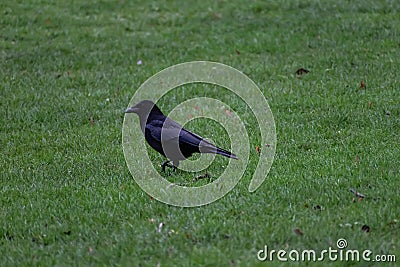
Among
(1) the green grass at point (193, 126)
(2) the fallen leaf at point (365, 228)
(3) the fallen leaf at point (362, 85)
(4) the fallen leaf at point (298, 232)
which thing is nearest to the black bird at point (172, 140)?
(1) the green grass at point (193, 126)

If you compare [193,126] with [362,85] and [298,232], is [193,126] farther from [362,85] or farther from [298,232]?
[298,232]

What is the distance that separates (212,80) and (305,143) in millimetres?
3220

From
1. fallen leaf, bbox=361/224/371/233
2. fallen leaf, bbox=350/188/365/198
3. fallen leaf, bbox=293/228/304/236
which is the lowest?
fallen leaf, bbox=350/188/365/198

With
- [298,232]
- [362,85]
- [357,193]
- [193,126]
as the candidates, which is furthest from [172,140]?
[362,85]

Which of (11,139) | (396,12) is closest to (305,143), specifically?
(11,139)

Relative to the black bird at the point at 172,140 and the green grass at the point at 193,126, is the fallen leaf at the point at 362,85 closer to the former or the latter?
the green grass at the point at 193,126

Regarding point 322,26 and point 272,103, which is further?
point 322,26

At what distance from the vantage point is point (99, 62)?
11914 mm

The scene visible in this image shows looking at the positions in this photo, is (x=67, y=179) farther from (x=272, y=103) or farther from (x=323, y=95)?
(x=323, y=95)

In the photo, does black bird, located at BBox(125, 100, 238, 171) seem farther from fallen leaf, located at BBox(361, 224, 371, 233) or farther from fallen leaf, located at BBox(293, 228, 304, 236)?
fallen leaf, located at BBox(361, 224, 371, 233)

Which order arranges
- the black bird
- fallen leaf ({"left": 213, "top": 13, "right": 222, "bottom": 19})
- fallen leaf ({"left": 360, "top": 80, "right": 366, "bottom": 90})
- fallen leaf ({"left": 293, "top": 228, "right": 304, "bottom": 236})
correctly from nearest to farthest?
fallen leaf ({"left": 293, "top": 228, "right": 304, "bottom": 236})
the black bird
fallen leaf ({"left": 360, "top": 80, "right": 366, "bottom": 90})
fallen leaf ({"left": 213, "top": 13, "right": 222, "bottom": 19})

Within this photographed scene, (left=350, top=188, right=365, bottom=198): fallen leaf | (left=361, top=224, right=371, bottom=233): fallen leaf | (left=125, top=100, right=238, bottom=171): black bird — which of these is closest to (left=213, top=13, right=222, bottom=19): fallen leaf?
(left=125, top=100, right=238, bottom=171): black bird

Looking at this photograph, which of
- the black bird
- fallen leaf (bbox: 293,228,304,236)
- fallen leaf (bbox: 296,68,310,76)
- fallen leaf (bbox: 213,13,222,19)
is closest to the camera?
fallen leaf (bbox: 293,228,304,236)

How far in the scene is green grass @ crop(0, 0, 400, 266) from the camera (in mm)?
5352
